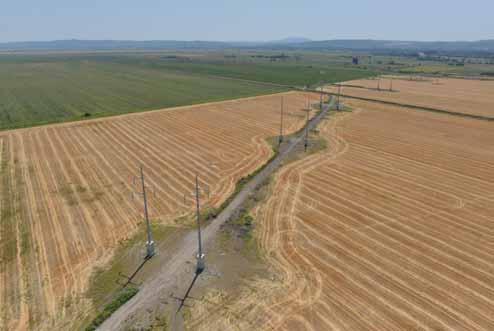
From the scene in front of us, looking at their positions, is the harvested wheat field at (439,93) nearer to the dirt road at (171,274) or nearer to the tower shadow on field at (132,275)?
the dirt road at (171,274)

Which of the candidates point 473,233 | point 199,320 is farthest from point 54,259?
point 473,233

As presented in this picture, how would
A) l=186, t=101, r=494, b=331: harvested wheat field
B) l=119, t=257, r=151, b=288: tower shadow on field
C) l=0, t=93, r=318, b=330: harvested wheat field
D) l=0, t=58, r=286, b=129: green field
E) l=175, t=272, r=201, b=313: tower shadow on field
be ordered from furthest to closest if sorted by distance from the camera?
l=0, t=58, r=286, b=129: green field → l=0, t=93, r=318, b=330: harvested wheat field → l=119, t=257, r=151, b=288: tower shadow on field → l=175, t=272, r=201, b=313: tower shadow on field → l=186, t=101, r=494, b=331: harvested wheat field

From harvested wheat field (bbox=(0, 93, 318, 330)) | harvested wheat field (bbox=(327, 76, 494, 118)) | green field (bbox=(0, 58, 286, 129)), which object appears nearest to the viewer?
harvested wheat field (bbox=(0, 93, 318, 330))

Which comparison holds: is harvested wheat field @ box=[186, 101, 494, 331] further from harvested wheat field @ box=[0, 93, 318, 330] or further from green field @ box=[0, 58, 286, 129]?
green field @ box=[0, 58, 286, 129]

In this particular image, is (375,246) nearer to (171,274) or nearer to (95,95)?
(171,274)

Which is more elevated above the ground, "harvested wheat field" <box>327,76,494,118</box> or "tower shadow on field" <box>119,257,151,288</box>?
"harvested wheat field" <box>327,76,494,118</box>

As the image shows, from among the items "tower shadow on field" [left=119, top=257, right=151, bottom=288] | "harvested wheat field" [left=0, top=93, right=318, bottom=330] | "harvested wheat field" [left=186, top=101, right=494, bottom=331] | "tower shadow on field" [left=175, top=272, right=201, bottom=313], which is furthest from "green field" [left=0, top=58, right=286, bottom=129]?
"tower shadow on field" [left=175, top=272, right=201, bottom=313]

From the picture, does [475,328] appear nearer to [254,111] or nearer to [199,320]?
[199,320]
